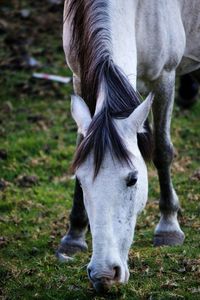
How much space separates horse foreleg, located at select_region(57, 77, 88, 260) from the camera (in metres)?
6.49

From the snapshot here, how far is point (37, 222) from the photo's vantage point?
7.45 metres

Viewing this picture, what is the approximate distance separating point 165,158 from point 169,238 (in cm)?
69

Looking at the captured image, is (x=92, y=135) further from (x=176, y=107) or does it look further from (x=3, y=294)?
(x=176, y=107)

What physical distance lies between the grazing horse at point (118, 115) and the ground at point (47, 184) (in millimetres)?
391

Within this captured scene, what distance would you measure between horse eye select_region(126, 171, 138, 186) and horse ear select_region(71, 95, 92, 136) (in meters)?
0.41

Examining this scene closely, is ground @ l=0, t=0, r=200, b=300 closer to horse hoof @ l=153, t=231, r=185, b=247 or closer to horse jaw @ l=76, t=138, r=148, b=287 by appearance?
horse hoof @ l=153, t=231, r=185, b=247

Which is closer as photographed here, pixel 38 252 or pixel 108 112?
pixel 108 112

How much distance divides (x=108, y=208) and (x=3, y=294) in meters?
1.31

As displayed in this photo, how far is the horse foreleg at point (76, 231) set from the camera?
256 inches

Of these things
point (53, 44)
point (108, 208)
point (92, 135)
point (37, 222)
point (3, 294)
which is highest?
point (92, 135)

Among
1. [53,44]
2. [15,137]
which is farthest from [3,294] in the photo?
[53,44]

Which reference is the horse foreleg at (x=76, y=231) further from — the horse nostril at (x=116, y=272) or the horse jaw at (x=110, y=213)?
the horse nostril at (x=116, y=272)

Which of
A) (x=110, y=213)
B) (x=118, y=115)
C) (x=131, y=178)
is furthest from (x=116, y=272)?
(x=118, y=115)

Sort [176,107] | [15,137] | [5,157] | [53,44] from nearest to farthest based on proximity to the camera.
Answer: [5,157] → [15,137] → [176,107] → [53,44]
